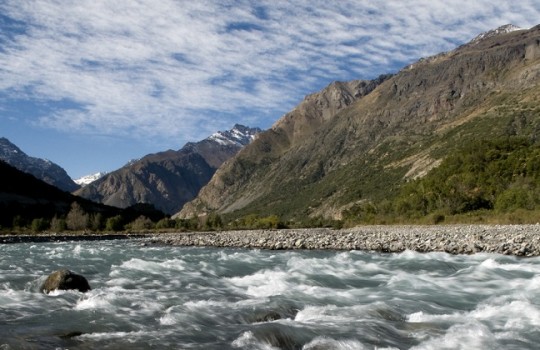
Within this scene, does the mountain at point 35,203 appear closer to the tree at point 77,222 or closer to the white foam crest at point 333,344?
the tree at point 77,222

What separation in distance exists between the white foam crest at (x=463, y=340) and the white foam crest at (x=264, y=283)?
7.54 m

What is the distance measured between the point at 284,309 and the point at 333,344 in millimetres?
4020

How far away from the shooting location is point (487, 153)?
95.1 m

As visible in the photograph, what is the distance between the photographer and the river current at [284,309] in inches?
479

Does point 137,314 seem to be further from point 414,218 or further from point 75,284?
point 414,218

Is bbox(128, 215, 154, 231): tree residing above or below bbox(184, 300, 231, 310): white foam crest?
above

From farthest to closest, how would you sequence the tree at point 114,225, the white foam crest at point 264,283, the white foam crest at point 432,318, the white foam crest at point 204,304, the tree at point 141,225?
the tree at point 141,225 → the tree at point 114,225 → the white foam crest at point 264,283 → the white foam crest at point 204,304 → the white foam crest at point 432,318

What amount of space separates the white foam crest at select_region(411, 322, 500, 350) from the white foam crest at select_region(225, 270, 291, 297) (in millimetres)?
7541

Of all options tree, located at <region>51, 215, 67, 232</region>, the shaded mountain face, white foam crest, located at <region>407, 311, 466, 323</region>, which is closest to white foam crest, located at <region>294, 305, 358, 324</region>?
white foam crest, located at <region>407, 311, 466, 323</region>

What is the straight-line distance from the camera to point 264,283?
22.2 meters

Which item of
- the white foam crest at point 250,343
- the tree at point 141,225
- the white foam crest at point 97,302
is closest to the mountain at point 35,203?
the tree at point 141,225

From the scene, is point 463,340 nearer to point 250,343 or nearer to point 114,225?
point 250,343

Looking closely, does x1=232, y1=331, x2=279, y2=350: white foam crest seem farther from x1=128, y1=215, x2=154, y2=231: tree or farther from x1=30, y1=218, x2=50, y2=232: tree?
x1=128, y1=215, x2=154, y2=231: tree

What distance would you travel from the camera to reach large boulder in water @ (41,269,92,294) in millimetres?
18406
